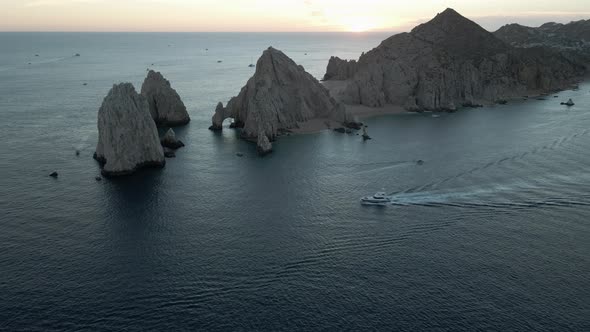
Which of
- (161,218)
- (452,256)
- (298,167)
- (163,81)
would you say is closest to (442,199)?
(452,256)

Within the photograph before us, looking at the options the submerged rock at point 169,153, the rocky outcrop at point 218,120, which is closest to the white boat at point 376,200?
the submerged rock at point 169,153

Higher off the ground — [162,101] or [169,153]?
[162,101]

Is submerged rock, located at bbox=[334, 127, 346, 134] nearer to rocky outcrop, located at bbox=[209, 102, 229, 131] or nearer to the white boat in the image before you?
rocky outcrop, located at bbox=[209, 102, 229, 131]

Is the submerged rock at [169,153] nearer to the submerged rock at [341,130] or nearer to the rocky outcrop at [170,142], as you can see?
the rocky outcrop at [170,142]

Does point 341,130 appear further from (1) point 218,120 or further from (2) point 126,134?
(2) point 126,134

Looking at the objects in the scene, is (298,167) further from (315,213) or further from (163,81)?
(163,81)

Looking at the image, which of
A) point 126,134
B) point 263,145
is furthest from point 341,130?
point 126,134
